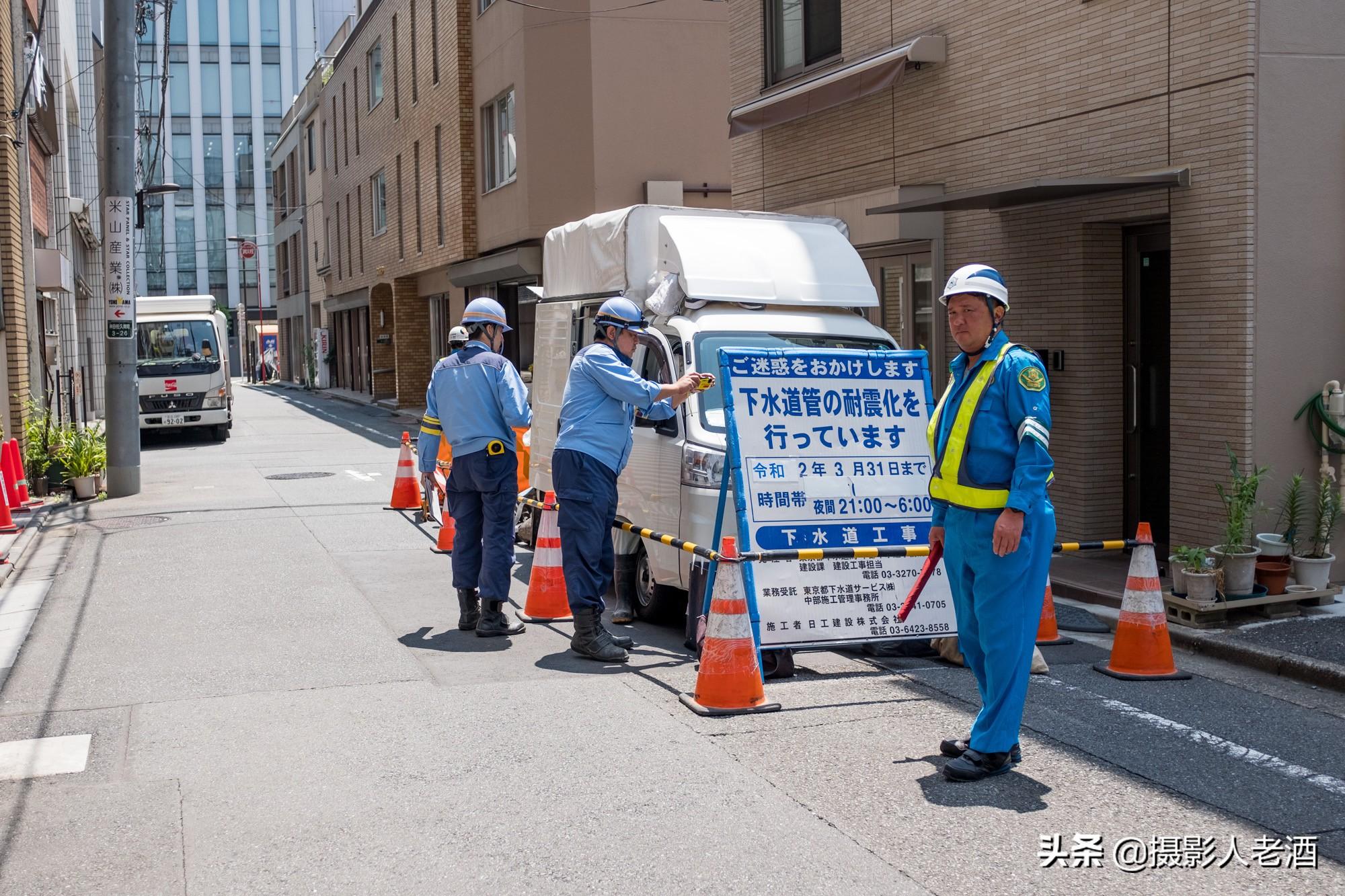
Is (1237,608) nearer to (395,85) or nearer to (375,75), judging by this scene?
(395,85)

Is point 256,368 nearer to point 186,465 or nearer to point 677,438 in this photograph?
point 186,465

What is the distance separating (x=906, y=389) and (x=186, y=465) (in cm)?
1593

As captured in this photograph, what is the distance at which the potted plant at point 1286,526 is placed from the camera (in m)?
8.84

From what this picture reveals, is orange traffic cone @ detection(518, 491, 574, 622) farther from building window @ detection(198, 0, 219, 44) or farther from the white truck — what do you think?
building window @ detection(198, 0, 219, 44)

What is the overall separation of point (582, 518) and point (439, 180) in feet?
84.3

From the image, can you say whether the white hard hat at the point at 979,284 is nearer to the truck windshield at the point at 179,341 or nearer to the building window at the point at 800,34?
the building window at the point at 800,34

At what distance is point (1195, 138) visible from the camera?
9734 mm

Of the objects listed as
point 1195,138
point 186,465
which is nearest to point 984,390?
point 1195,138

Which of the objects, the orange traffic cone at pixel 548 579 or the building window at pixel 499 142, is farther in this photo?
the building window at pixel 499 142

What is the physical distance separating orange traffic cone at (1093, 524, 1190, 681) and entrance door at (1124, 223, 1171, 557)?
4.14 meters

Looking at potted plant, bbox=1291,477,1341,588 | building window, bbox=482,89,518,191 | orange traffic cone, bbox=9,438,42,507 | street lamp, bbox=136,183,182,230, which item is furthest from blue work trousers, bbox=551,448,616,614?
building window, bbox=482,89,518,191

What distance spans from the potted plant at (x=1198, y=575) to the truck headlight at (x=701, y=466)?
10.6ft

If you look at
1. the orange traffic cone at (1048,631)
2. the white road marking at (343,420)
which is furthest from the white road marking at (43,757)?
the white road marking at (343,420)

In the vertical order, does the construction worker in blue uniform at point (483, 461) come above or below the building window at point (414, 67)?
below
